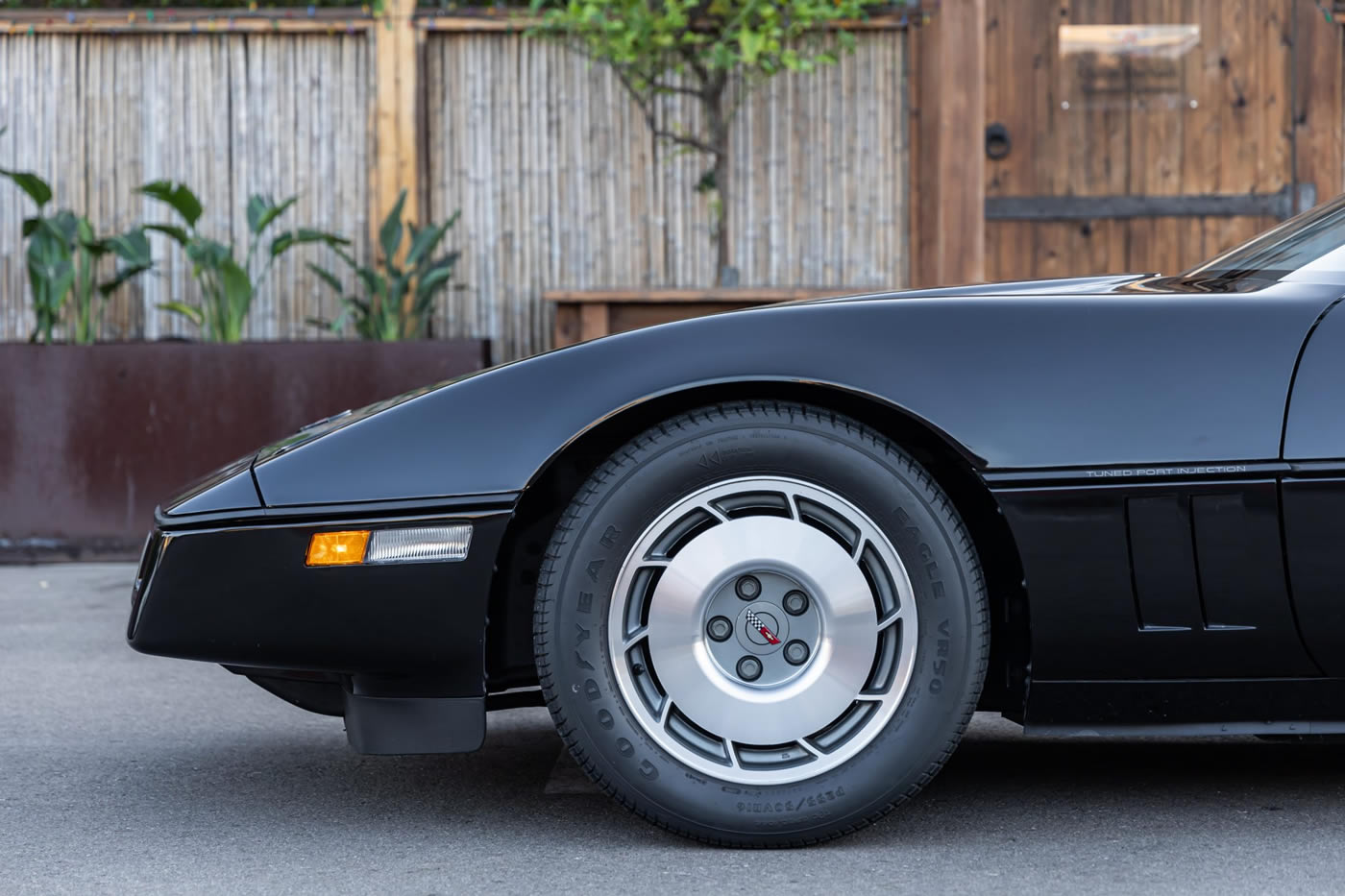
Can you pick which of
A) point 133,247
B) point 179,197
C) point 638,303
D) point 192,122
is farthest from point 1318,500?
point 192,122

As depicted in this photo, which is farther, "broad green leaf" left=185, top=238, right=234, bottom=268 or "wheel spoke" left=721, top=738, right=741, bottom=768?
"broad green leaf" left=185, top=238, right=234, bottom=268

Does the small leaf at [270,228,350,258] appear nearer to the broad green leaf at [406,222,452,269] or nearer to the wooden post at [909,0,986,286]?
the broad green leaf at [406,222,452,269]

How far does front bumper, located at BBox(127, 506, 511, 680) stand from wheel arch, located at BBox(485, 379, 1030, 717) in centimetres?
9

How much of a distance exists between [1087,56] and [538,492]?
499 cm

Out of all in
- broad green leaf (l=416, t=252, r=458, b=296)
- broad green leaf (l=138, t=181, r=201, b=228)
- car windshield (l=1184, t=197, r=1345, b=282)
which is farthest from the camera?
broad green leaf (l=416, t=252, r=458, b=296)

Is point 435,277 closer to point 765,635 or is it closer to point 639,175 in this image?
point 639,175

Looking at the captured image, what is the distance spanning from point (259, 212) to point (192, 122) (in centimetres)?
78

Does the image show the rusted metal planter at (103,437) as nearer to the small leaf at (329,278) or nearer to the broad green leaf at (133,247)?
the broad green leaf at (133,247)

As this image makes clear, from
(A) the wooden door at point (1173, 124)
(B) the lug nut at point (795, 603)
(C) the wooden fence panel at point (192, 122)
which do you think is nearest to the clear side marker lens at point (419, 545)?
(B) the lug nut at point (795, 603)

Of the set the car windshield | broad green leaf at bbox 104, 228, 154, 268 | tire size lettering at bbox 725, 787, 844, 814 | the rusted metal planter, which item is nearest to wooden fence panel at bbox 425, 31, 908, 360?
broad green leaf at bbox 104, 228, 154, 268

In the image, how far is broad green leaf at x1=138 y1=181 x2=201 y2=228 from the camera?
564cm

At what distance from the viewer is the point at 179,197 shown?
18.8ft

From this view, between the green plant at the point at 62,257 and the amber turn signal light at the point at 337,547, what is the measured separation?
12.5 feet

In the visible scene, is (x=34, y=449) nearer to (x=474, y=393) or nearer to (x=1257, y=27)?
(x=474, y=393)
